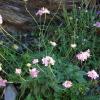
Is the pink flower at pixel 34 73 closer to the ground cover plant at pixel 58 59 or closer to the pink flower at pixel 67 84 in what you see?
the ground cover plant at pixel 58 59

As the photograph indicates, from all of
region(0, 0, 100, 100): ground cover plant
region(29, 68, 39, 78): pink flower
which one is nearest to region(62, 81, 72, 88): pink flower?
region(0, 0, 100, 100): ground cover plant

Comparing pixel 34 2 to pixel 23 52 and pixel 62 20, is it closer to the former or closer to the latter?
pixel 62 20

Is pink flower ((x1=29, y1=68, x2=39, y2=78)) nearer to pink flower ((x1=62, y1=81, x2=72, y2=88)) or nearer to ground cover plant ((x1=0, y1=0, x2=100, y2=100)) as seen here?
ground cover plant ((x1=0, y1=0, x2=100, y2=100))

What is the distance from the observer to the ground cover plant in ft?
10.7

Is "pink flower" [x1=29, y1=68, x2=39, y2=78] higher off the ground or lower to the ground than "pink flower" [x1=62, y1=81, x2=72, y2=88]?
higher

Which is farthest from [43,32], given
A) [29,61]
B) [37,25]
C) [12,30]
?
[29,61]

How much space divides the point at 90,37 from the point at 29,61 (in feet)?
2.77

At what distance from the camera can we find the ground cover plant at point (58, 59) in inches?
128

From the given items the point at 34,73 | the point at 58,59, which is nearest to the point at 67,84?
the point at 34,73

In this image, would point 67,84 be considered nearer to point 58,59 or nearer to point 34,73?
point 34,73

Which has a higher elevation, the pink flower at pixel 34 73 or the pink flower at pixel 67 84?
the pink flower at pixel 34 73

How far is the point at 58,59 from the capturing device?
3.54m

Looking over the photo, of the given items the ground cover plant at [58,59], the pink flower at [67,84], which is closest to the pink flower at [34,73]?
the ground cover plant at [58,59]

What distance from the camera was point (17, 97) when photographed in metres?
3.45
